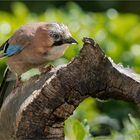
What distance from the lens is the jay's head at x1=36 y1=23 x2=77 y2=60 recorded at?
4.42 m

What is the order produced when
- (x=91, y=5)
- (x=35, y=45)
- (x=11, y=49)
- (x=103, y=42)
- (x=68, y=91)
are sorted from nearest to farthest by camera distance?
(x=68, y=91) < (x=35, y=45) < (x=11, y=49) < (x=103, y=42) < (x=91, y=5)

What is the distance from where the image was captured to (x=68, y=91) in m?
4.00

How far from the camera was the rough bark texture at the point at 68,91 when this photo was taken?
3.97 meters

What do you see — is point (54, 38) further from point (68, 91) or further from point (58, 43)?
point (68, 91)

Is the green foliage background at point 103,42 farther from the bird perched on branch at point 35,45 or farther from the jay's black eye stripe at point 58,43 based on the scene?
the jay's black eye stripe at point 58,43

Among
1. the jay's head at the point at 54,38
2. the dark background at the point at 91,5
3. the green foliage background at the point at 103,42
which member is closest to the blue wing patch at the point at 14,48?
the jay's head at the point at 54,38

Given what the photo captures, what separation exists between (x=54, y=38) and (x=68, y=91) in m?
0.61

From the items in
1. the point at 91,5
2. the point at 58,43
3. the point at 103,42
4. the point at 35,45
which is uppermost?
the point at 91,5

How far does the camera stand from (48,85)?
3979 mm

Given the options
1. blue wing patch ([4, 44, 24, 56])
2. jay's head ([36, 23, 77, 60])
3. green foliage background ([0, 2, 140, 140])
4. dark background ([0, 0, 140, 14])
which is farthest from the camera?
dark background ([0, 0, 140, 14])

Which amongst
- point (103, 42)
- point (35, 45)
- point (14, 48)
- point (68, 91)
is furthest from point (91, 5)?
point (68, 91)

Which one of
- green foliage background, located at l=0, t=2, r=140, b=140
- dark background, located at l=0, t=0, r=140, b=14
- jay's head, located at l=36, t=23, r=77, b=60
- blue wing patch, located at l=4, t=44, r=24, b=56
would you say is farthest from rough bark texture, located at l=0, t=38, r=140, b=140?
dark background, located at l=0, t=0, r=140, b=14

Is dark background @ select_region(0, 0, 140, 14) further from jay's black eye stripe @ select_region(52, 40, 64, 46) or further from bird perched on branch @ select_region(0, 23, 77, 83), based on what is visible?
jay's black eye stripe @ select_region(52, 40, 64, 46)

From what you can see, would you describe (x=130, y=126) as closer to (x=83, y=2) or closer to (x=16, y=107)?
(x=16, y=107)
